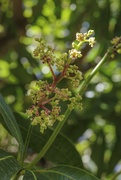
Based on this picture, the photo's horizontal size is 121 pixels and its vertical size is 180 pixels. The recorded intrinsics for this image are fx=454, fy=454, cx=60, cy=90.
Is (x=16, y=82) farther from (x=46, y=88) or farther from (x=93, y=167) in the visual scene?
(x=46, y=88)

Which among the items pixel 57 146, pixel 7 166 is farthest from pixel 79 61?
pixel 7 166

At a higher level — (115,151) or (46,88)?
(46,88)

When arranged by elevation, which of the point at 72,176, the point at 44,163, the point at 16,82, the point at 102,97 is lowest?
the point at 72,176

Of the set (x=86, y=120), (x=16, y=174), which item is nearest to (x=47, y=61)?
(x=16, y=174)

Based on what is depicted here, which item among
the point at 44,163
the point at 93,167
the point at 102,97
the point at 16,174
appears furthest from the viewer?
the point at 93,167

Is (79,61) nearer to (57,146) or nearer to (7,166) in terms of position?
(57,146)

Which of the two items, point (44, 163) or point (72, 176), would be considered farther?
point (44, 163)
